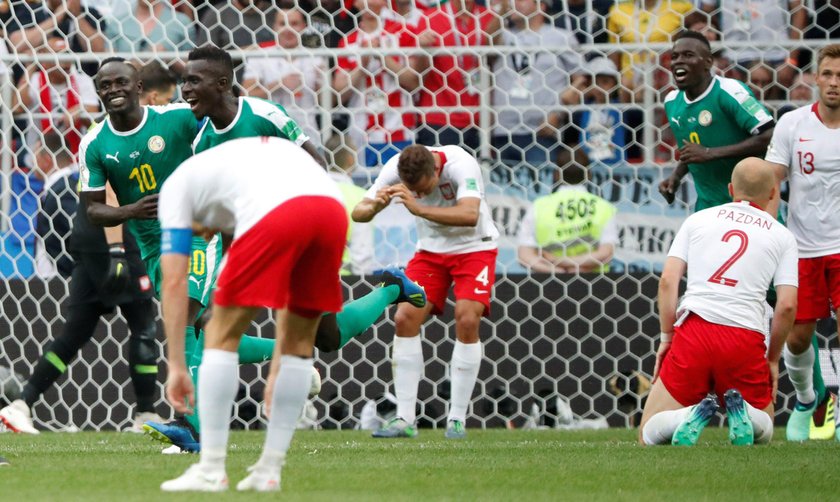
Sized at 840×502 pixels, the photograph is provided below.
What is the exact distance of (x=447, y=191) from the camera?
26.2 feet

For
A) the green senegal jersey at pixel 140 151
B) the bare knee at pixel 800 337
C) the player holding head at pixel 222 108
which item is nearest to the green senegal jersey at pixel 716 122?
the bare knee at pixel 800 337

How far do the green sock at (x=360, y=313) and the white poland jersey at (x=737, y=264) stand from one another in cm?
152

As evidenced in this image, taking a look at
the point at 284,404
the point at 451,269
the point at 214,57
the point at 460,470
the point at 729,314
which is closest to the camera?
the point at 284,404

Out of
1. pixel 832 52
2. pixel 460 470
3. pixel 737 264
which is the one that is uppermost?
pixel 832 52

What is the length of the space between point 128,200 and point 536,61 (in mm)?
3376

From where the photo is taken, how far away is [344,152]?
371 inches

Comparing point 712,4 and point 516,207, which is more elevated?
point 712,4

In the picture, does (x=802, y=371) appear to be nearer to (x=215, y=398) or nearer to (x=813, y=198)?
(x=813, y=198)

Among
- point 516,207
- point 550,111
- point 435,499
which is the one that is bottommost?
point 435,499

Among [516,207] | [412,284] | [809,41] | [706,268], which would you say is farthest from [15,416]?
[809,41]

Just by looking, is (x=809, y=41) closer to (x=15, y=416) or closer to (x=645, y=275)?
(x=645, y=275)

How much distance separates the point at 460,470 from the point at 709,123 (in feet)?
10.5

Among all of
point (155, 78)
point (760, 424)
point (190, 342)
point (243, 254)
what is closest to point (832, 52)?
point (760, 424)

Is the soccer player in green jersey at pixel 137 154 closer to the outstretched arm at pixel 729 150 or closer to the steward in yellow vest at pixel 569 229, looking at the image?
the outstretched arm at pixel 729 150
